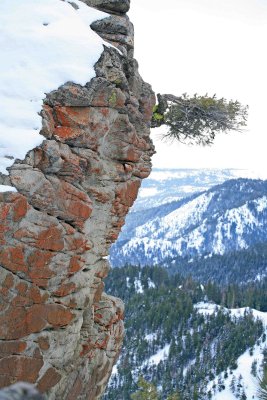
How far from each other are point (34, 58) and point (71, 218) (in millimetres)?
5725

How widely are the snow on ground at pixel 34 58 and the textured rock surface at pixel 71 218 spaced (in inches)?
14.0

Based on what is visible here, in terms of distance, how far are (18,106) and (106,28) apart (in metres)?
5.27

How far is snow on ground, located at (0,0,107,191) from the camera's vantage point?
1452 centimetres

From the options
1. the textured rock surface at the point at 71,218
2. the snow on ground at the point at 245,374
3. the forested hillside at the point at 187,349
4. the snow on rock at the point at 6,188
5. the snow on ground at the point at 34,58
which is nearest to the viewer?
the snow on rock at the point at 6,188

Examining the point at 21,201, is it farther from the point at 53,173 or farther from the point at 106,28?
the point at 106,28

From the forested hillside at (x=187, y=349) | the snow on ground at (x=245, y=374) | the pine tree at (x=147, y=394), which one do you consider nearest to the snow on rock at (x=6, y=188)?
the pine tree at (x=147, y=394)

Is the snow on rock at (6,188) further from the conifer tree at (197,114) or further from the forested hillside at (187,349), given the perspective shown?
the forested hillside at (187,349)

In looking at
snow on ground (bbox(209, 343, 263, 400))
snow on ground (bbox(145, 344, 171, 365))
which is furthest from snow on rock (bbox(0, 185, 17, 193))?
snow on ground (bbox(145, 344, 171, 365))

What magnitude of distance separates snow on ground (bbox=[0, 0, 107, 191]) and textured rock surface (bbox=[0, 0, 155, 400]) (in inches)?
14.0

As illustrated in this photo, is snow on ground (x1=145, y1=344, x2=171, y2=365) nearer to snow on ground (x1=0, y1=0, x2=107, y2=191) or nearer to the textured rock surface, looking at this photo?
the textured rock surface

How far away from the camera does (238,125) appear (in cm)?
2169

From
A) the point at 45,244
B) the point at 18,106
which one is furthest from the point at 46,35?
the point at 45,244

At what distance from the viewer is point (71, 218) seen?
1486 centimetres

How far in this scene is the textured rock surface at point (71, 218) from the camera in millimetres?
13758
